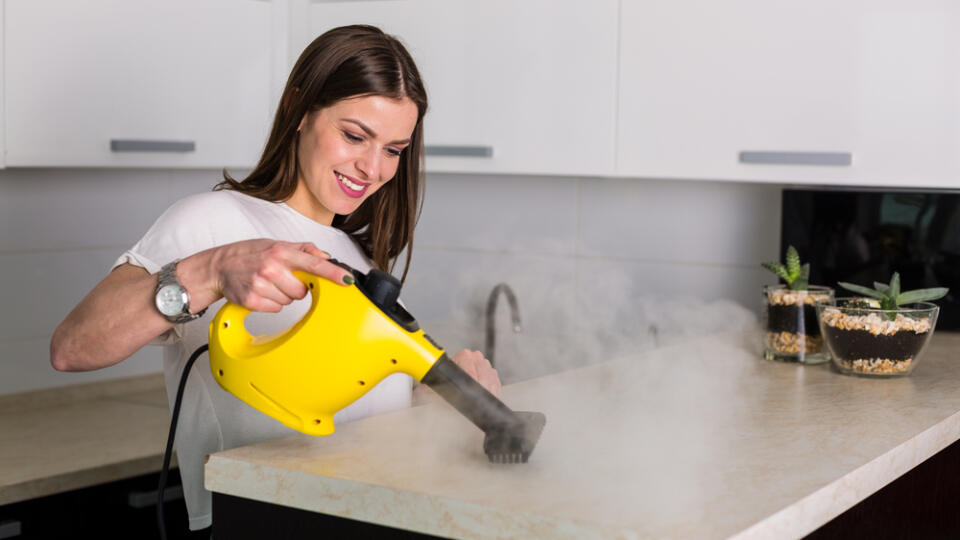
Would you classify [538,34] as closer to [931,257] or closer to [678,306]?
[678,306]

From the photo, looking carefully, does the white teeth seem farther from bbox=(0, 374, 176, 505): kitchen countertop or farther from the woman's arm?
bbox=(0, 374, 176, 505): kitchen countertop

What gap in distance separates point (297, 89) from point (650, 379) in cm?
67

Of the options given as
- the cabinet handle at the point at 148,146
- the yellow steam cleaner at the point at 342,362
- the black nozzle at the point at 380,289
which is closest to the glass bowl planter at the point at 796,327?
the yellow steam cleaner at the point at 342,362

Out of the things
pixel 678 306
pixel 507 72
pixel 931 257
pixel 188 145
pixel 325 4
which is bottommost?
pixel 678 306

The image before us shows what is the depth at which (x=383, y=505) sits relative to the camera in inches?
39.6

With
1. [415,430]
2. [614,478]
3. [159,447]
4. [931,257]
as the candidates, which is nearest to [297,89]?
[415,430]

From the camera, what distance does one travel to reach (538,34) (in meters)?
2.42

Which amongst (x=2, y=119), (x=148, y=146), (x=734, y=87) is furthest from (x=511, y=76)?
(x=2, y=119)

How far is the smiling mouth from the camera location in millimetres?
1540

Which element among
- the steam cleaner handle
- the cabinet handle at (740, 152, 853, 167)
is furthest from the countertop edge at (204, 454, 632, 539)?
the cabinet handle at (740, 152, 853, 167)

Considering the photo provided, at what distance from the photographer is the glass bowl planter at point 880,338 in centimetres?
165

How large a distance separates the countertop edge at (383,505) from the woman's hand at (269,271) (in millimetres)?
166

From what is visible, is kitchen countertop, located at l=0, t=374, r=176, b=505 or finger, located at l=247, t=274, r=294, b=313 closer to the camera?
finger, located at l=247, t=274, r=294, b=313

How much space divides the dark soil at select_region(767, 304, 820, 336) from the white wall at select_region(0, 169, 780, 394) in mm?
700
